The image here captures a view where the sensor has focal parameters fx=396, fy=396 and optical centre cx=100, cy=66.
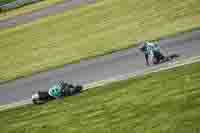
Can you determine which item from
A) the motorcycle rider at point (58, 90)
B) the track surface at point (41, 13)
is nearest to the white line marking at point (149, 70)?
the motorcycle rider at point (58, 90)

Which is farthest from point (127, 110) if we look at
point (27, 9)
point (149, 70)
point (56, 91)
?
point (27, 9)

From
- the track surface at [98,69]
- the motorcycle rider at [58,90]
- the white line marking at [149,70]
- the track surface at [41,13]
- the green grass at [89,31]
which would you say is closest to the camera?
the white line marking at [149,70]

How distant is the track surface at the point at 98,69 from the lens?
29670 millimetres

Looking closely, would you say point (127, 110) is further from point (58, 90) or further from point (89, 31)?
point (89, 31)

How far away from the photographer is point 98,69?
102 ft

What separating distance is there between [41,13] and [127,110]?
86.5 ft

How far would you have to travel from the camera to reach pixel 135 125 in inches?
925

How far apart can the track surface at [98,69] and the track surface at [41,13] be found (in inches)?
592

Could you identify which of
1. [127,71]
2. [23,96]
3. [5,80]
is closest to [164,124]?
[127,71]

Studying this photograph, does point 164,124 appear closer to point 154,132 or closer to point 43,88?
point 154,132

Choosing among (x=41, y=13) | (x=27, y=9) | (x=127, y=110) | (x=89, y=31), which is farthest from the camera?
(x=27, y=9)

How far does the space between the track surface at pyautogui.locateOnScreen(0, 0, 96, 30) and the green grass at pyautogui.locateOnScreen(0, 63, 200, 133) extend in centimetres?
2046

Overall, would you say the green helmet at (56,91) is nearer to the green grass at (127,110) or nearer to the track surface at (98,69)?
the green grass at (127,110)

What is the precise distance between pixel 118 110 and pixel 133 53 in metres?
7.79
